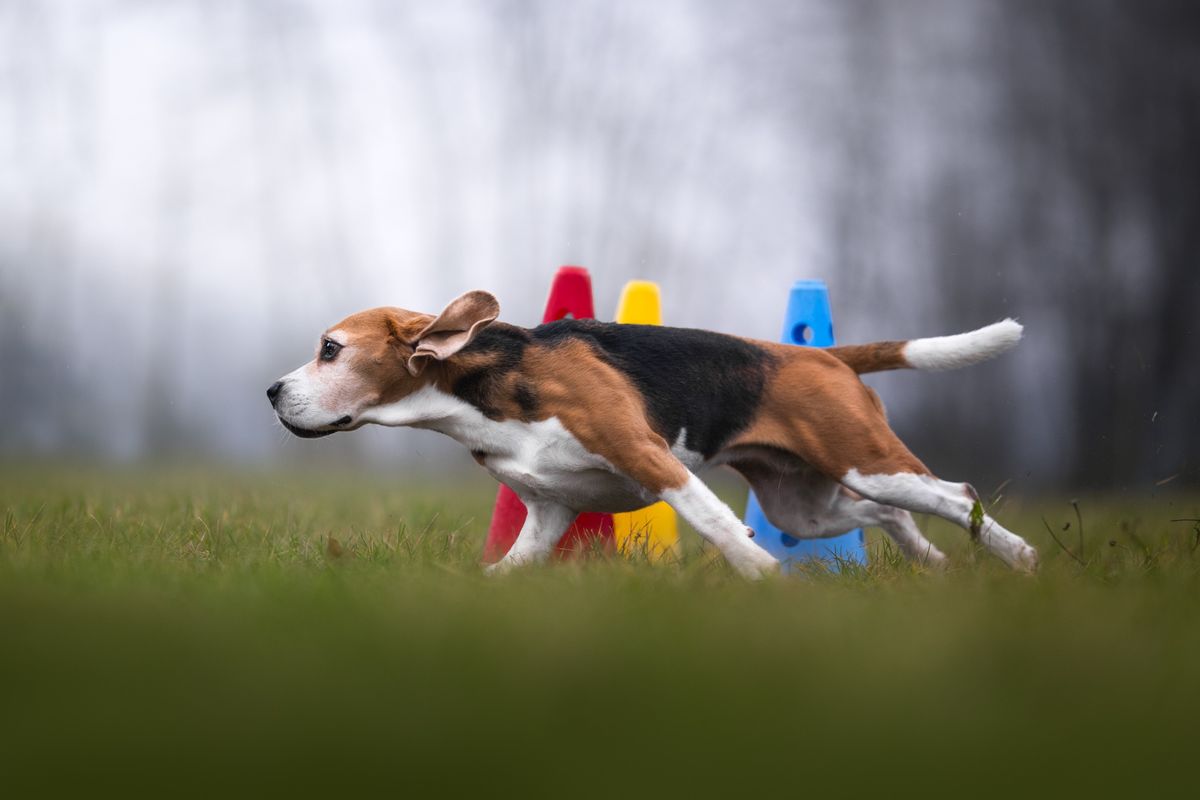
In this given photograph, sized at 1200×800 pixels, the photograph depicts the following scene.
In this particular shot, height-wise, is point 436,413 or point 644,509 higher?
point 436,413

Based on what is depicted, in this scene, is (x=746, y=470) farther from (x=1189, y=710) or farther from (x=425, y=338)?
(x=1189, y=710)

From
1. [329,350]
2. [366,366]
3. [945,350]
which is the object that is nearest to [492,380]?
[366,366]

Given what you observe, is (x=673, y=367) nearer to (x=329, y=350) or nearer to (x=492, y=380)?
(x=492, y=380)

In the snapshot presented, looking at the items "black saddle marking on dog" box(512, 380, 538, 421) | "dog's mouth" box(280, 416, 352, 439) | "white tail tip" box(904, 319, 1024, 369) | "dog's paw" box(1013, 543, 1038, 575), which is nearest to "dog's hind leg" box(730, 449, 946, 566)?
"dog's paw" box(1013, 543, 1038, 575)

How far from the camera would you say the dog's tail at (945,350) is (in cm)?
426

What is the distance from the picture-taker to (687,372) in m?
4.07

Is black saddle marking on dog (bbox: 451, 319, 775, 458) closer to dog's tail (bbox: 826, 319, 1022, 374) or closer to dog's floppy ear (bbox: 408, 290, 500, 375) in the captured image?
dog's floppy ear (bbox: 408, 290, 500, 375)

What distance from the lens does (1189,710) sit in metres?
1.90

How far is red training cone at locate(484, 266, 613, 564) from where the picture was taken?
4.63 meters

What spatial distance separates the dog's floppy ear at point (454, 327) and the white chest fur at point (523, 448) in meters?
0.16

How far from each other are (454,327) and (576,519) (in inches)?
45.6

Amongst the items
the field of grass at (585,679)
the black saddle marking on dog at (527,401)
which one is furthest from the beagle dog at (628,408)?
the field of grass at (585,679)

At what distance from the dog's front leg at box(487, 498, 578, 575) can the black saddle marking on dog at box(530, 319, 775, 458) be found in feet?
1.75

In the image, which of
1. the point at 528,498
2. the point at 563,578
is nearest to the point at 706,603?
the point at 563,578
